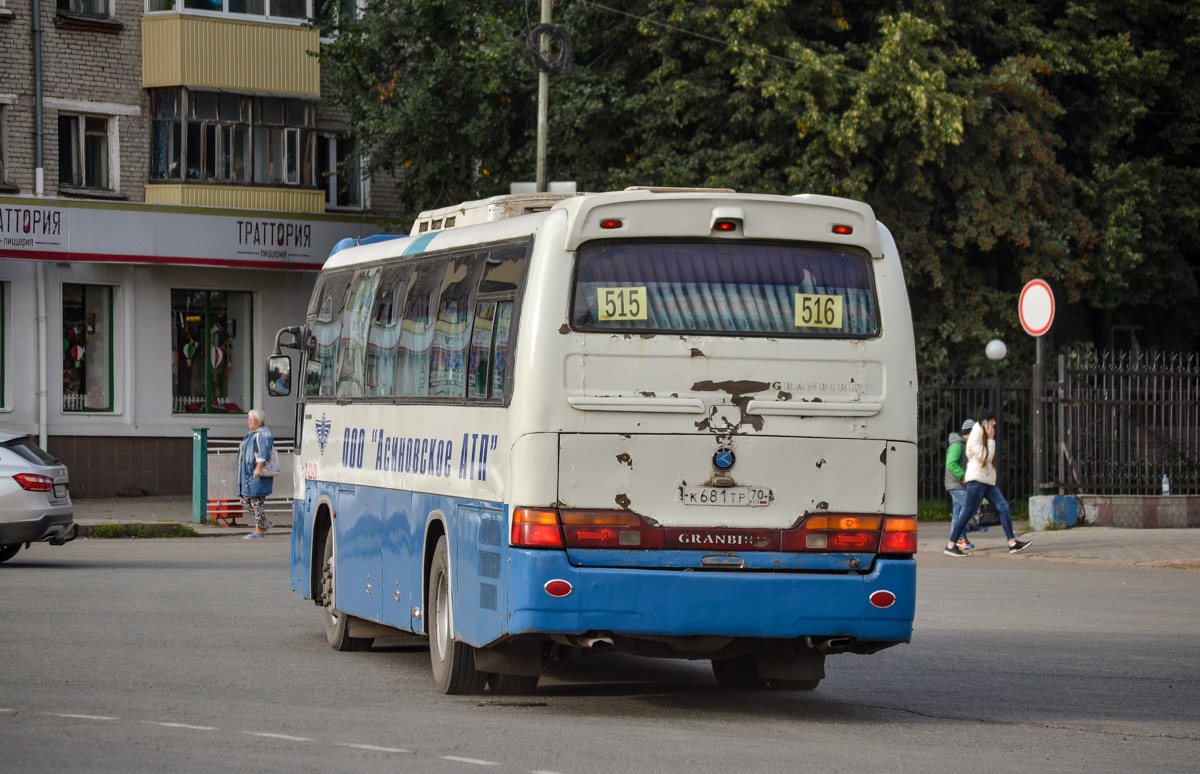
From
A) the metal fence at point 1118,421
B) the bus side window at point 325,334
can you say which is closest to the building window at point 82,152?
the metal fence at point 1118,421

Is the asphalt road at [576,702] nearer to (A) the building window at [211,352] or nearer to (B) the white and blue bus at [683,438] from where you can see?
(B) the white and blue bus at [683,438]

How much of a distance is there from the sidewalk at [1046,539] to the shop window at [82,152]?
6140 mm

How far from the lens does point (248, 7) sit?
33.8 meters

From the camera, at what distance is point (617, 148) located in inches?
1244

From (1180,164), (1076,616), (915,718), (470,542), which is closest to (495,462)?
(470,542)

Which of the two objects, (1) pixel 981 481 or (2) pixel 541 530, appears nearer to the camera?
(2) pixel 541 530

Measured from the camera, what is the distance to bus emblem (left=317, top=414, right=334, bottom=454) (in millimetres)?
13445

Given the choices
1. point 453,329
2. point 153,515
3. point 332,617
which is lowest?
point 153,515

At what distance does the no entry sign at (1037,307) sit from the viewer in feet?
80.4

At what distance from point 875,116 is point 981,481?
7.74 meters

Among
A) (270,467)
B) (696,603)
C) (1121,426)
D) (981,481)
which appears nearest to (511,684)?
(696,603)

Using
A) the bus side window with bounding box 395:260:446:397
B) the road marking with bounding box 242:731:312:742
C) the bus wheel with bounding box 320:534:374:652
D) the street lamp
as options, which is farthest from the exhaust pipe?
the street lamp

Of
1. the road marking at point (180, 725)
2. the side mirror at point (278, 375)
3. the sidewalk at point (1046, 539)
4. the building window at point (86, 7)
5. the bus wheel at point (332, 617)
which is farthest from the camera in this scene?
the building window at point (86, 7)

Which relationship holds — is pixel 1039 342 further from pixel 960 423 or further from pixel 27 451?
pixel 27 451
